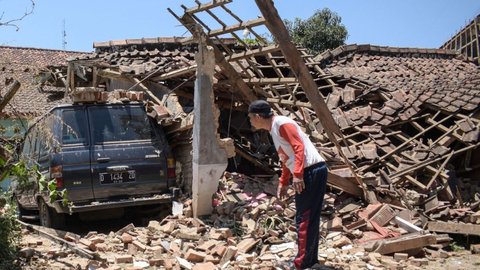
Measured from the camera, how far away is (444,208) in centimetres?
809

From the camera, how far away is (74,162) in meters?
7.43

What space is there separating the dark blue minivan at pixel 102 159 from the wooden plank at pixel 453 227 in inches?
157

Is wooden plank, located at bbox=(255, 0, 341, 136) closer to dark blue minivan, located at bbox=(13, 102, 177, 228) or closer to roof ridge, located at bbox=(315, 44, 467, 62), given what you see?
dark blue minivan, located at bbox=(13, 102, 177, 228)

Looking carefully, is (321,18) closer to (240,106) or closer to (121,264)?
(240,106)

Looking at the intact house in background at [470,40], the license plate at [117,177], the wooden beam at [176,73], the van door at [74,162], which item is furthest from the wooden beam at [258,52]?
the intact house in background at [470,40]

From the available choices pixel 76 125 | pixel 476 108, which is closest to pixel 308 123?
pixel 476 108

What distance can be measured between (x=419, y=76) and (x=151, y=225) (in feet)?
32.0

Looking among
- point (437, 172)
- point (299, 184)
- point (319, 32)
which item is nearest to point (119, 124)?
point (299, 184)

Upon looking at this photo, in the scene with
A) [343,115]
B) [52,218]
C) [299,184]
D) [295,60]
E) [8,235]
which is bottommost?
[52,218]

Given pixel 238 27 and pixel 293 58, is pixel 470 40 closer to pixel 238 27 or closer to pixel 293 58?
pixel 293 58

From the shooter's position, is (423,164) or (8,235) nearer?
(8,235)

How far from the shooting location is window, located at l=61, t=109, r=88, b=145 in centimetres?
765

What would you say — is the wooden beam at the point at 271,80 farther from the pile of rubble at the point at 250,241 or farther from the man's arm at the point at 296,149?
the man's arm at the point at 296,149

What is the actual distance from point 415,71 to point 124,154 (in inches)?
393
